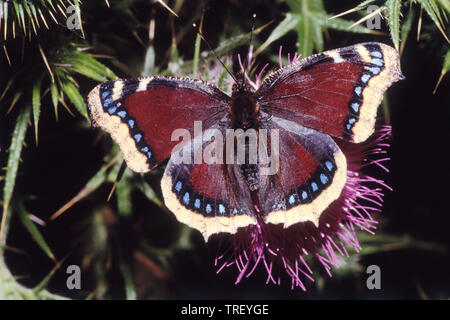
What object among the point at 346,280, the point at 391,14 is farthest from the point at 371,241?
the point at 391,14

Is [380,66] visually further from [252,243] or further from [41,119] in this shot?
[41,119]

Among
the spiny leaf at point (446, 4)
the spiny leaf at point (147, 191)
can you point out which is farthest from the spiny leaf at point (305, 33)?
the spiny leaf at point (147, 191)

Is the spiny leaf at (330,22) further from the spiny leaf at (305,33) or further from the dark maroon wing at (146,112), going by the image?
the dark maroon wing at (146,112)

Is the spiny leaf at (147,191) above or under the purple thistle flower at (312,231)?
above

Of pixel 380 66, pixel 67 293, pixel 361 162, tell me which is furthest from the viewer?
pixel 67 293

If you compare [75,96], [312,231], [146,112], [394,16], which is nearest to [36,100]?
[75,96]

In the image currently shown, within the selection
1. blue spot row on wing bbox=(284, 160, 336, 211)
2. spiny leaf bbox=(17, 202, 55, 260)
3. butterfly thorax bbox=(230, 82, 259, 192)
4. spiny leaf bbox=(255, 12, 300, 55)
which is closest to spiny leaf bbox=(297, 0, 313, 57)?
spiny leaf bbox=(255, 12, 300, 55)
